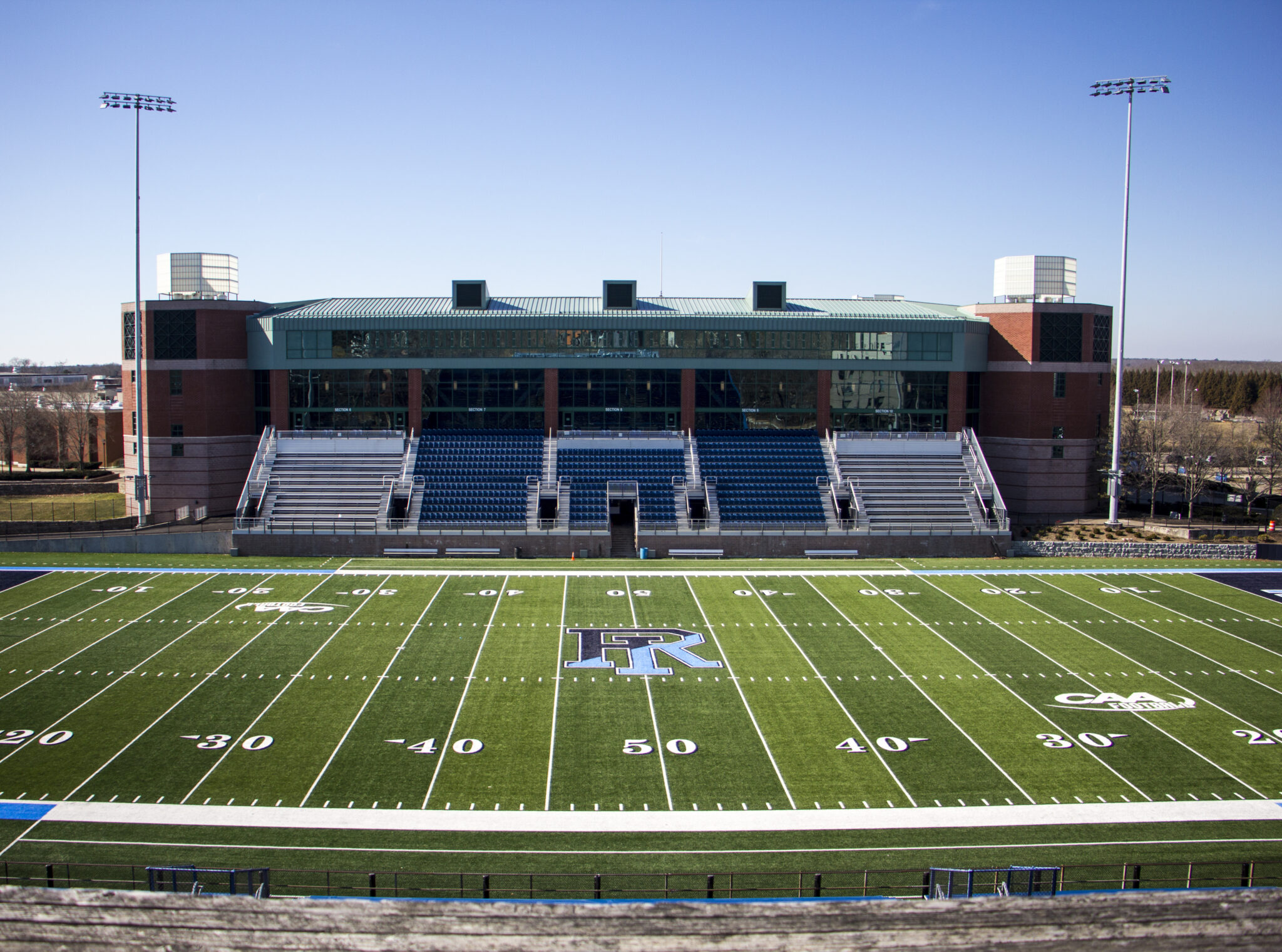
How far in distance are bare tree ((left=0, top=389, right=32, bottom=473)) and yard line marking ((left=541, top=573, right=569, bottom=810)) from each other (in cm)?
5145

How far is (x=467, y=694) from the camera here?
24.2m

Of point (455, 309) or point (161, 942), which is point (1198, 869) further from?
point (455, 309)

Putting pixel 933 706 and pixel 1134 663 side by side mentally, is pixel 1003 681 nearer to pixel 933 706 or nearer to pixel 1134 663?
pixel 933 706

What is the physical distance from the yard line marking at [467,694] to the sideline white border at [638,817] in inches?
40.8

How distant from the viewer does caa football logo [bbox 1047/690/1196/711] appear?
2369 cm

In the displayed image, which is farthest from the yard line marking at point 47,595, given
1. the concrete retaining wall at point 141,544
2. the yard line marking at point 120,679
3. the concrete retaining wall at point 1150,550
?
the concrete retaining wall at point 1150,550

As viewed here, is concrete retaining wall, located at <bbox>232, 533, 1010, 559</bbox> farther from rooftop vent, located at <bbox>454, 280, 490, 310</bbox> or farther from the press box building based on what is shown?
rooftop vent, located at <bbox>454, 280, 490, 310</bbox>

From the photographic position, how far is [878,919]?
41.0 ft

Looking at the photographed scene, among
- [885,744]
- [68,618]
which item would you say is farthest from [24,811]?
[885,744]

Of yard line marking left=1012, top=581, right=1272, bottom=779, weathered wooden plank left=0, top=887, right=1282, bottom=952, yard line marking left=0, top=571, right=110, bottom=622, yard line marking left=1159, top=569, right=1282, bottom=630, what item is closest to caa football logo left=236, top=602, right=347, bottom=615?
yard line marking left=0, top=571, right=110, bottom=622

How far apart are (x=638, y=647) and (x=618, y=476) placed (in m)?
18.0

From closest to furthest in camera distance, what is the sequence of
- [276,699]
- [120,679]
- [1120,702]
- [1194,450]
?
[276,699]
[1120,702]
[120,679]
[1194,450]

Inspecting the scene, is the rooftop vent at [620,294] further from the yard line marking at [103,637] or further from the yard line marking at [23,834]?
the yard line marking at [23,834]

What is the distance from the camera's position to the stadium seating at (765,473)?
43.2m
